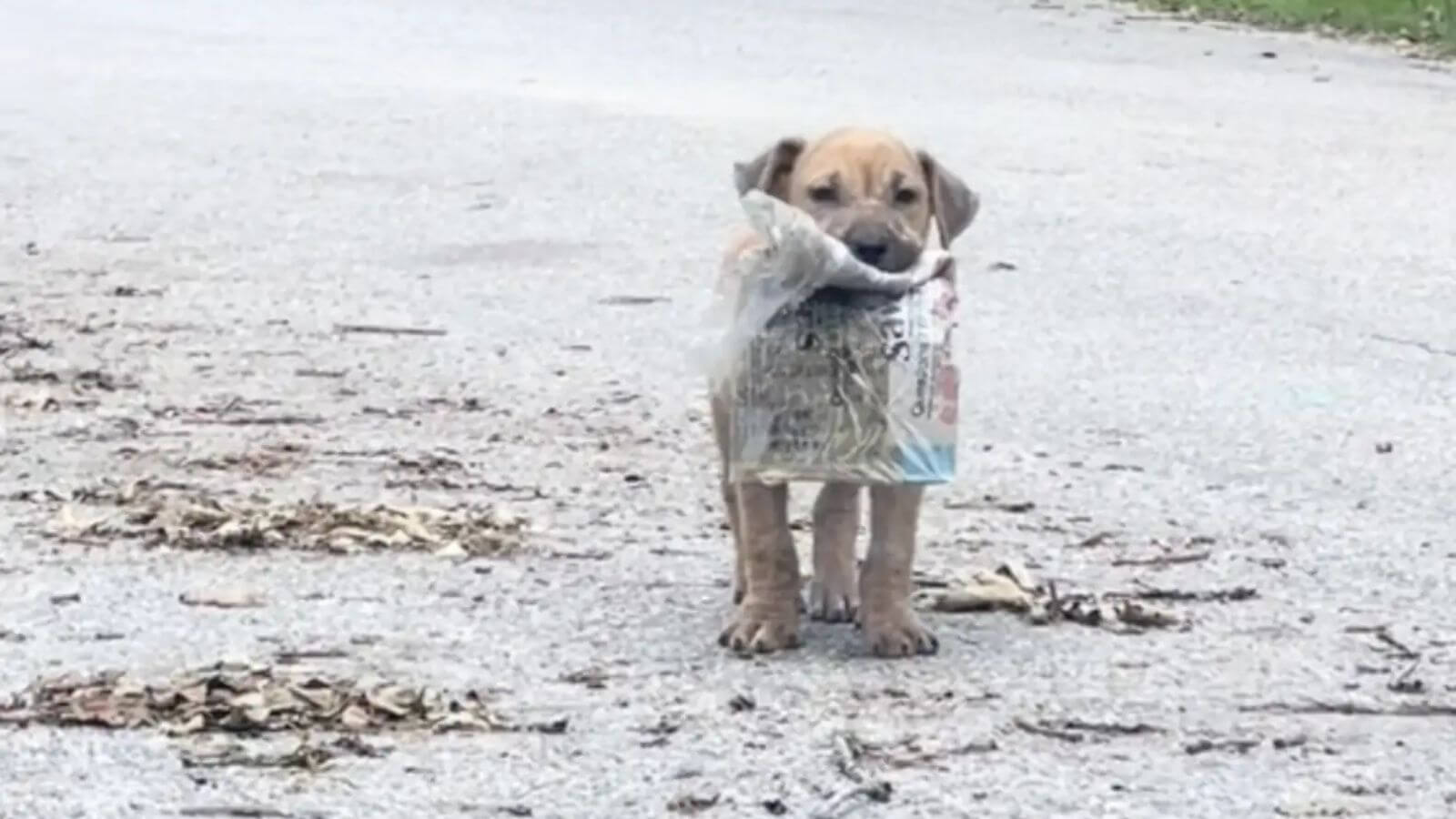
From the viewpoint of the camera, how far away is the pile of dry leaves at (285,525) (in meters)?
5.77

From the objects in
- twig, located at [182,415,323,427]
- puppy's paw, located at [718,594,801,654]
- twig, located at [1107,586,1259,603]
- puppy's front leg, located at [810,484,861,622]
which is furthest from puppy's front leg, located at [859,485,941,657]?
twig, located at [182,415,323,427]

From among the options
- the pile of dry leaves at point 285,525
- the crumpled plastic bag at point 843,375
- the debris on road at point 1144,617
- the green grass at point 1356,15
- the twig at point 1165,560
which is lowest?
the green grass at point 1356,15

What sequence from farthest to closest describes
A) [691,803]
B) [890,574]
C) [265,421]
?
[265,421] → [890,574] → [691,803]

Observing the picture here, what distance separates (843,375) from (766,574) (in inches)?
13.7

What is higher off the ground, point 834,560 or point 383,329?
point 834,560

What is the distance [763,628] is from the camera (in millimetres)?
4934

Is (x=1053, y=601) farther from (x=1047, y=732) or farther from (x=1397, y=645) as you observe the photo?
(x=1047, y=732)

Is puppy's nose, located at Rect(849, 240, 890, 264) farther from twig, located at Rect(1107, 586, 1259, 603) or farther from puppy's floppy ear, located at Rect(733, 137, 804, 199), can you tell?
twig, located at Rect(1107, 586, 1259, 603)

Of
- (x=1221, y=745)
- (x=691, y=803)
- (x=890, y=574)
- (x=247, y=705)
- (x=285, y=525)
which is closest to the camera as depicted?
(x=691, y=803)

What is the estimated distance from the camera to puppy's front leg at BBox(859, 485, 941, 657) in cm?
490

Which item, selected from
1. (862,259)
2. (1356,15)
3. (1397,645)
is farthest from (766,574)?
(1356,15)

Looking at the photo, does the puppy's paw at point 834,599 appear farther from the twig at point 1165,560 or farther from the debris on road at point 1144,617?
the twig at point 1165,560

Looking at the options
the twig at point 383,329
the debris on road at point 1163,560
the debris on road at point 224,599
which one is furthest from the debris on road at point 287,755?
the twig at point 383,329

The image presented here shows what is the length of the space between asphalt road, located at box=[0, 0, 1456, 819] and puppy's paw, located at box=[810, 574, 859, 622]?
17cm
